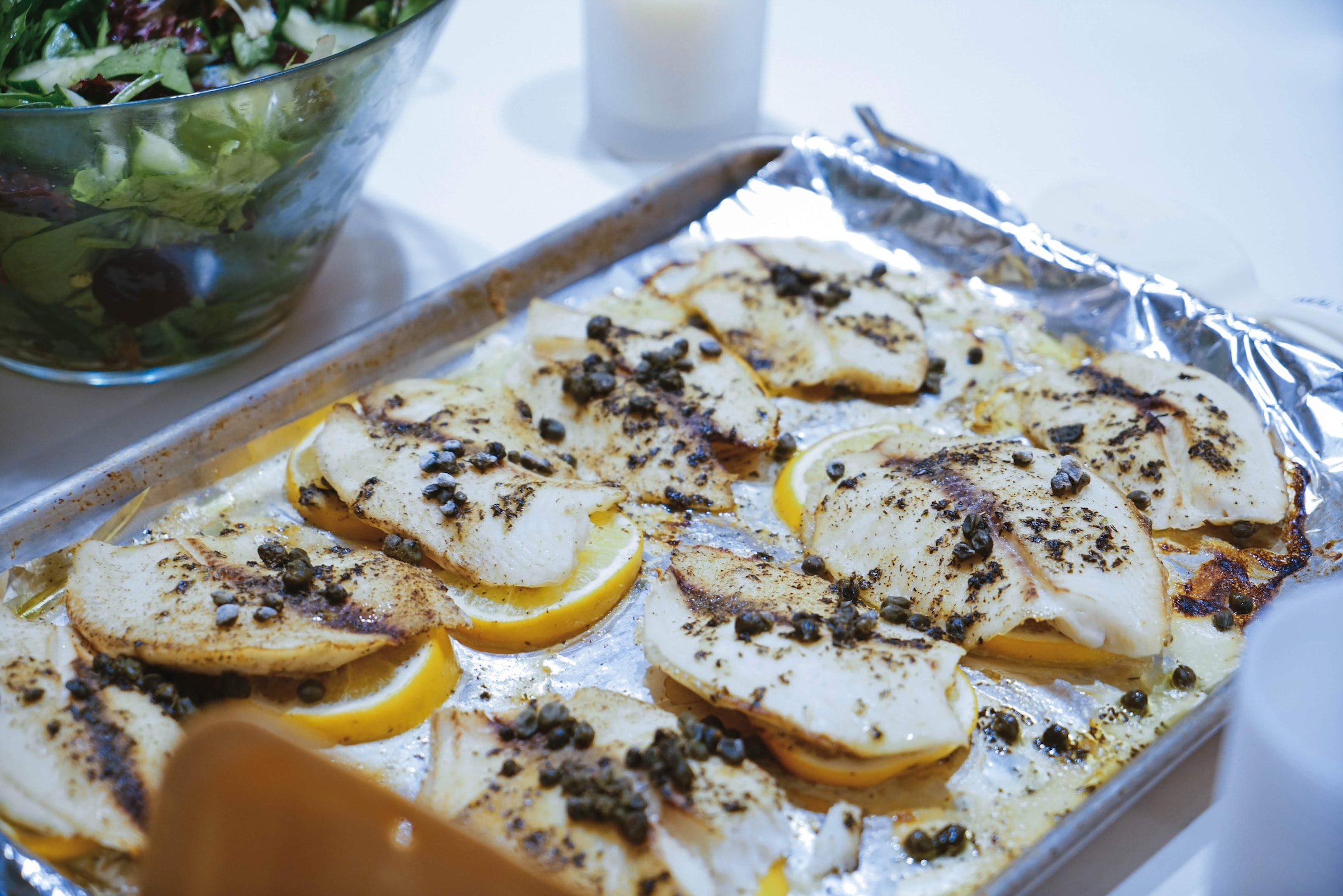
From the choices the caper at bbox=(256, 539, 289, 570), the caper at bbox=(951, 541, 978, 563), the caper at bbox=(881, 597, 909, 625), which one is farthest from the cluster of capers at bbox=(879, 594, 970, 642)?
the caper at bbox=(256, 539, 289, 570)

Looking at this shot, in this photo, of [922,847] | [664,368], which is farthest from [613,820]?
[664,368]

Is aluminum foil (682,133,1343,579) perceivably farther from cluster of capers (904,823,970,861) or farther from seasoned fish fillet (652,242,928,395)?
cluster of capers (904,823,970,861)

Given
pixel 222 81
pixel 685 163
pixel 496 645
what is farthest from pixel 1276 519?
pixel 222 81

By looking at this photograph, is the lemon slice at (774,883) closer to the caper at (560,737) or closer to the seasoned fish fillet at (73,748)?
the caper at (560,737)

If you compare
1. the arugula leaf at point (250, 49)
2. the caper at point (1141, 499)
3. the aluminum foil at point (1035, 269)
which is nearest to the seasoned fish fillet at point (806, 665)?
the caper at point (1141, 499)

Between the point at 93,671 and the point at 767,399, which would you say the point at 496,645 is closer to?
the point at 93,671

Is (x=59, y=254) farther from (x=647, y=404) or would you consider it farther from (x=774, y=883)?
(x=774, y=883)

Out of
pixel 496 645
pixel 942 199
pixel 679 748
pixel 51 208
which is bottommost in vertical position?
pixel 496 645
